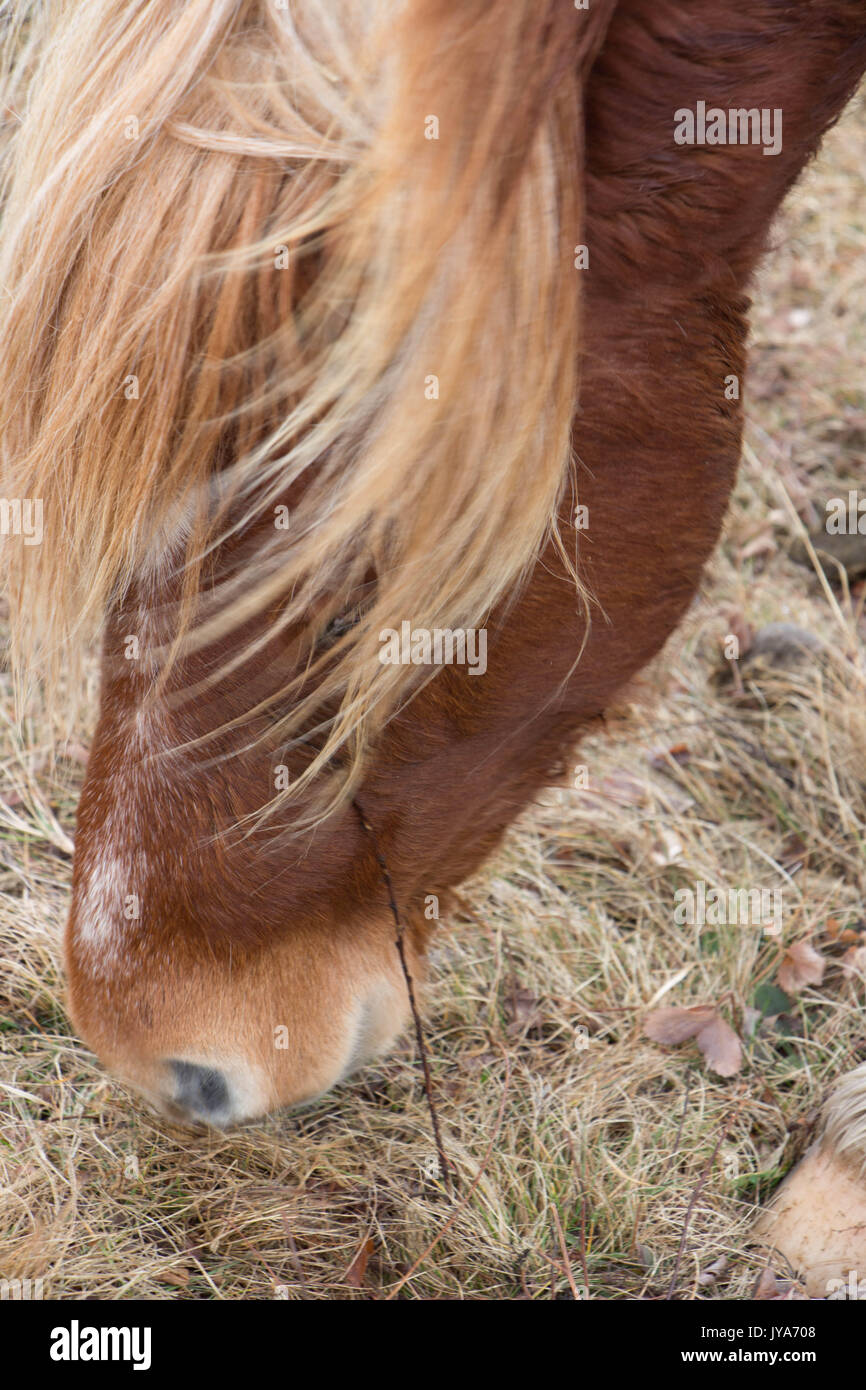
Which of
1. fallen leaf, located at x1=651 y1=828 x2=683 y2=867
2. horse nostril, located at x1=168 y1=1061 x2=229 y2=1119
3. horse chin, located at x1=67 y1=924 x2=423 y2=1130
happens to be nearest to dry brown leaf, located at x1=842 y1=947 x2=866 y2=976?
fallen leaf, located at x1=651 y1=828 x2=683 y2=867

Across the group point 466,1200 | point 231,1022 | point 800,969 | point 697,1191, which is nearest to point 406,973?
point 231,1022

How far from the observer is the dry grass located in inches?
78.1

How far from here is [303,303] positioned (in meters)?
1.22

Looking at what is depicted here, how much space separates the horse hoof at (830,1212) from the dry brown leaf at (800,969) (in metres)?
0.45

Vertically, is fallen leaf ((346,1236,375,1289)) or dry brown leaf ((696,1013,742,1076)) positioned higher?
dry brown leaf ((696,1013,742,1076))

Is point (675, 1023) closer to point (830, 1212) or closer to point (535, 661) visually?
point (830, 1212)

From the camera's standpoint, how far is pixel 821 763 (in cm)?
304

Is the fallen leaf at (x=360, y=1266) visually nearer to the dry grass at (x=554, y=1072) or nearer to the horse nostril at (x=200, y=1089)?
the dry grass at (x=554, y=1072)

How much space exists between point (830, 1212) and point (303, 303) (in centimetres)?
165

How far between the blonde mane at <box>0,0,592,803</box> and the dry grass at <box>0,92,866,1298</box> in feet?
2.48

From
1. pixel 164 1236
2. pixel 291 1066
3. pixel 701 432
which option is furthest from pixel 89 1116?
pixel 701 432

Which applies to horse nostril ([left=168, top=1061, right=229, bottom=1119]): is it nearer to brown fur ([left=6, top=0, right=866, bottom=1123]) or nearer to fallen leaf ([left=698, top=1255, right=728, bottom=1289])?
brown fur ([left=6, top=0, right=866, bottom=1123])

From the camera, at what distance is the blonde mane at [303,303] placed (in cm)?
114
